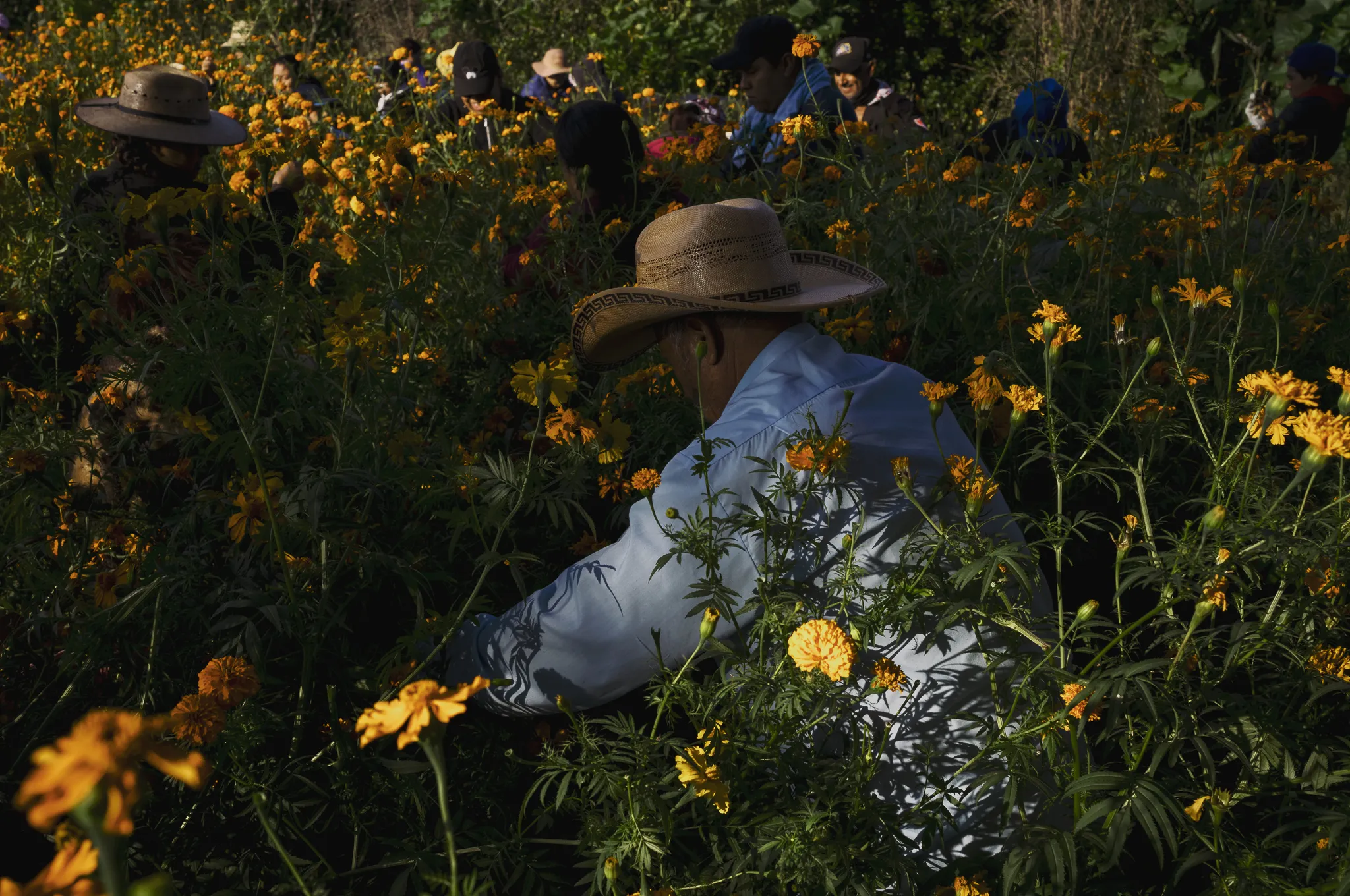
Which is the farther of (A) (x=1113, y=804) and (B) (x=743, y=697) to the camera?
(B) (x=743, y=697)

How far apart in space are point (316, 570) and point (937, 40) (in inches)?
435

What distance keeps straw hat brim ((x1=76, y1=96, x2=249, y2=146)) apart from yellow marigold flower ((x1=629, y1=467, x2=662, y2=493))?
247cm

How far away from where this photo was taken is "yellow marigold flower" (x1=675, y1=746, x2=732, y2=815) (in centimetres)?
129

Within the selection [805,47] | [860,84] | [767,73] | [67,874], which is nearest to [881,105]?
[860,84]

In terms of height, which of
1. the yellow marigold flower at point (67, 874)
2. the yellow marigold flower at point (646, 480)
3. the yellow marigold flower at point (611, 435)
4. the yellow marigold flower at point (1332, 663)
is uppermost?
the yellow marigold flower at point (67, 874)

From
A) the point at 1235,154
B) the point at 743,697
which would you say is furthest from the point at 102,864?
the point at 1235,154

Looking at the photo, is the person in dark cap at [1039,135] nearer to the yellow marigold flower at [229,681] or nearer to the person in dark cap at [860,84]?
the person in dark cap at [860,84]

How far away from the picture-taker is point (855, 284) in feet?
6.68

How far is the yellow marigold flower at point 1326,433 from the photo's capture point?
4.09 ft

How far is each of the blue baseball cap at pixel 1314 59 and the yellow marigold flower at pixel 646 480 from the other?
19.2 feet

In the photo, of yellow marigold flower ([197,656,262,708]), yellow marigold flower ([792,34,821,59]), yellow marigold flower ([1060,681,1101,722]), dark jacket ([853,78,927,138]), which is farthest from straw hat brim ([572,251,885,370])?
dark jacket ([853,78,927,138])

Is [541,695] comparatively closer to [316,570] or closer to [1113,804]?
[316,570]

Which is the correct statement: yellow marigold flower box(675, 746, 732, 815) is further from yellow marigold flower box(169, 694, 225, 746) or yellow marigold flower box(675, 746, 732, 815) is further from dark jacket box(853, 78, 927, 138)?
dark jacket box(853, 78, 927, 138)

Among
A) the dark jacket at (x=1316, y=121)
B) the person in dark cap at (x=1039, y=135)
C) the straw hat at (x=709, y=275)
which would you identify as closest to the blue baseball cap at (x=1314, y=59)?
the dark jacket at (x=1316, y=121)
